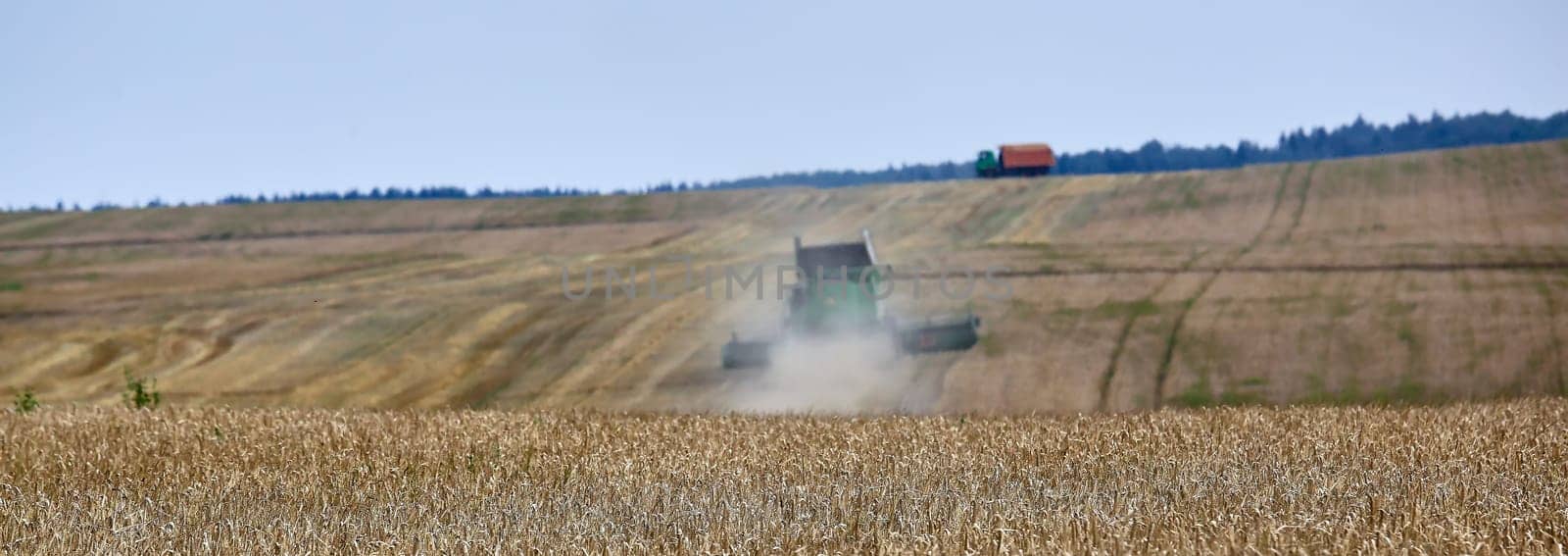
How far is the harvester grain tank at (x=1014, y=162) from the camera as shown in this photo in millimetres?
76000

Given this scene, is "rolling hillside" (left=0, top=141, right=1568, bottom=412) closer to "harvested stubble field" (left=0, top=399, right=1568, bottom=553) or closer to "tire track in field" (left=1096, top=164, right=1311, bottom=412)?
"tire track in field" (left=1096, top=164, right=1311, bottom=412)

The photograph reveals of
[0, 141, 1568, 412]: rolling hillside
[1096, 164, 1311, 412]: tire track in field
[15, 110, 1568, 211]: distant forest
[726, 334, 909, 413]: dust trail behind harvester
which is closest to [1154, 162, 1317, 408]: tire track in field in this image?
[1096, 164, 1311, 412]: tire track in field

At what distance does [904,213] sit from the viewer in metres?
60.5

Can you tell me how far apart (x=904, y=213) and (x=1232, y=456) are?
4782 cm

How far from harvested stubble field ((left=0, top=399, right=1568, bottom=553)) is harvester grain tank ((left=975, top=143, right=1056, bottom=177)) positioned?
5864cm

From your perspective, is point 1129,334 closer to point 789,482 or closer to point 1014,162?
point 789,482

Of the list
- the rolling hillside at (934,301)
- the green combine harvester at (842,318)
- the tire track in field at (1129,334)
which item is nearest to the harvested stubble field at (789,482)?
the tire track in field at (1129,334)

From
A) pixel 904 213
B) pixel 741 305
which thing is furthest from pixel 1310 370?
pixel 904 213

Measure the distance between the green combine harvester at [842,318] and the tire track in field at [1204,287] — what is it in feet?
13.0

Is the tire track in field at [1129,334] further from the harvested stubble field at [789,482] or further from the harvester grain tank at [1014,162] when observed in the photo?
the harvester grain tank at [1014,162]

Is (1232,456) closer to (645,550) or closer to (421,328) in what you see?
(645,550)

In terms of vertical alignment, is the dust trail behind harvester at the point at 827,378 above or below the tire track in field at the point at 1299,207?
below

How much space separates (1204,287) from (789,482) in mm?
28506

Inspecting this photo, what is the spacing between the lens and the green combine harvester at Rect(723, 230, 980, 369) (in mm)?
30500
